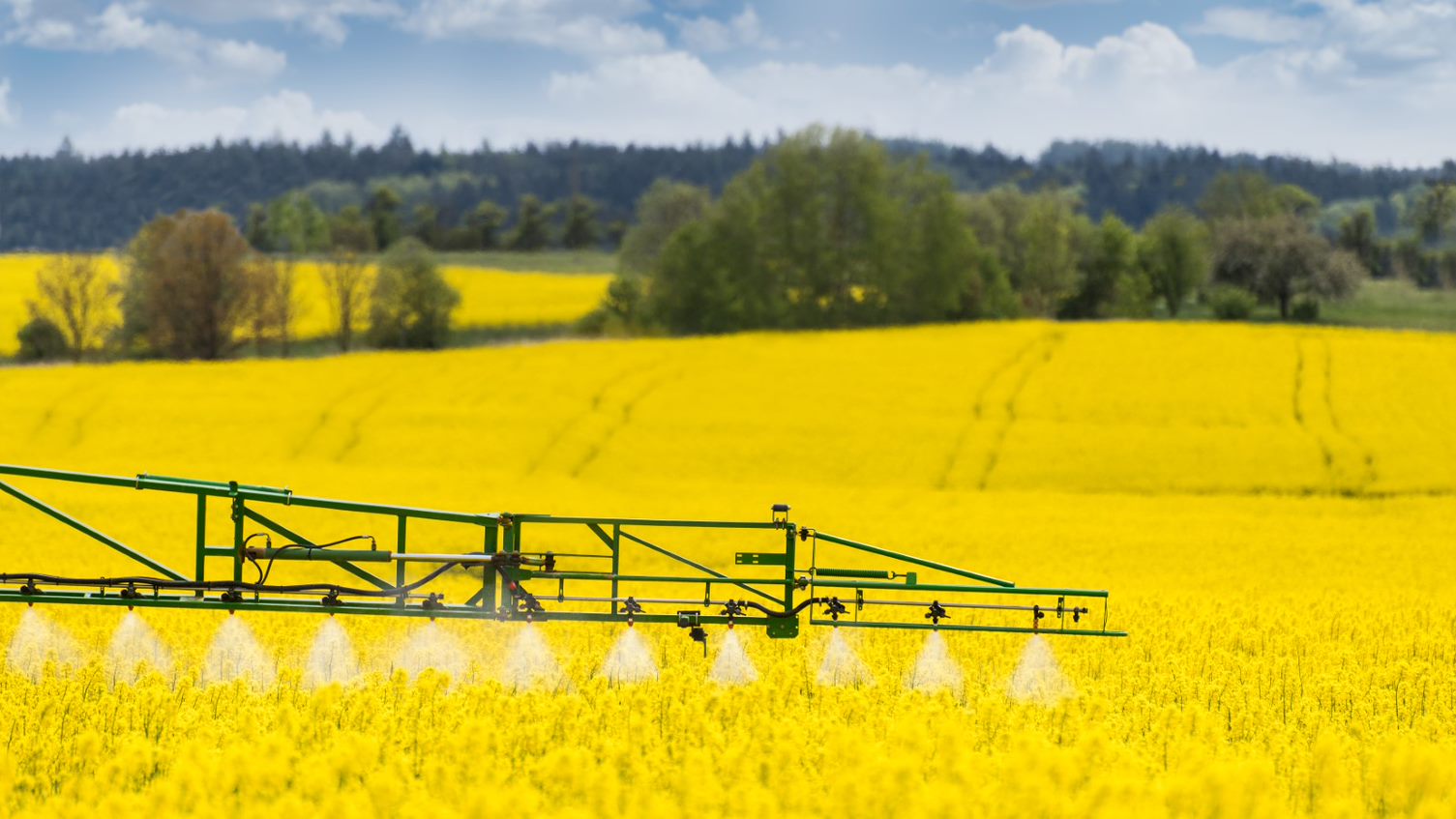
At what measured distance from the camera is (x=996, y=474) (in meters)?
34.9

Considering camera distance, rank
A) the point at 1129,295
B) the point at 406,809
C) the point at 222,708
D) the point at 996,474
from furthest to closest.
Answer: the point at 1129,295, the point at 996,474, the point at 222,708, the point at 406,809

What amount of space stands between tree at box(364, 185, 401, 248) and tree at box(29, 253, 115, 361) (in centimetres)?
7217

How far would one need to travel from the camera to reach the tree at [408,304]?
78.2m

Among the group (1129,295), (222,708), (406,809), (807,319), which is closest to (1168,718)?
(406,809)

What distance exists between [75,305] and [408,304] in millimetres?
16189

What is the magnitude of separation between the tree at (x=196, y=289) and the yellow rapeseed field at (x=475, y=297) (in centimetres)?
1192

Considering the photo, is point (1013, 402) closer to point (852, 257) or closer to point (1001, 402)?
point (1001, 402)

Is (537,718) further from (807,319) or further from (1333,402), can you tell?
(807,319)

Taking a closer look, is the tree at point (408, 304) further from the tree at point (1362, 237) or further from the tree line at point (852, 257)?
the tree at point (1362, 237)

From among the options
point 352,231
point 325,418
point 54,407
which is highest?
point 352,231

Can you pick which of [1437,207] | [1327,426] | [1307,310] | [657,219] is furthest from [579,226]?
[1327,426]

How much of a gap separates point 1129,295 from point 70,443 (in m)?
69.8

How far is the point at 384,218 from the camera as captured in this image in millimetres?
155625

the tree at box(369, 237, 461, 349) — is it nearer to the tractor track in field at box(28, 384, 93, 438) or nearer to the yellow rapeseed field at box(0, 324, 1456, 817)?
the yellow rapeseed field at box(0, 324, 1456, 817)
